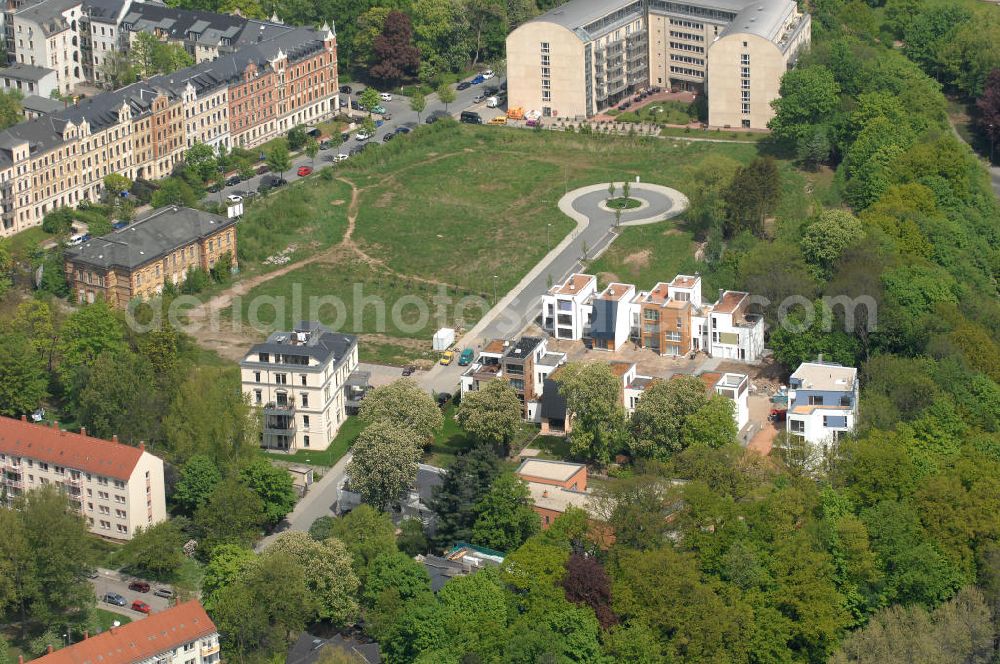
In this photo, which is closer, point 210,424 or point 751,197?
point 210,424

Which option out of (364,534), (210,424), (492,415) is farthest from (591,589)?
(210,424)

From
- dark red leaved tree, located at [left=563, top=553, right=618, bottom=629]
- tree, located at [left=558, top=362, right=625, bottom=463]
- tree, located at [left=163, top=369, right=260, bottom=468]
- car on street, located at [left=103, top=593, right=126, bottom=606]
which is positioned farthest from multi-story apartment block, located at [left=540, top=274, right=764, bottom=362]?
car on street, located at [left=103, top=593, right=126, bottom=606]

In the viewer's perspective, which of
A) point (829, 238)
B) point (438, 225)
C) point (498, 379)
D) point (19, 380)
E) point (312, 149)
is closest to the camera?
point (498, 379)

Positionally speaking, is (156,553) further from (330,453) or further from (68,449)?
(330,453)

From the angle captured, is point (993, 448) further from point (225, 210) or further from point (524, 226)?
point (225, 210)

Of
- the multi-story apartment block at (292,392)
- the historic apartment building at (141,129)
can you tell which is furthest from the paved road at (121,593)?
the historic apartment building at (141,129)

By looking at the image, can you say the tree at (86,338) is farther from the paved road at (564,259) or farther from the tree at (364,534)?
the tree at (364,534)
